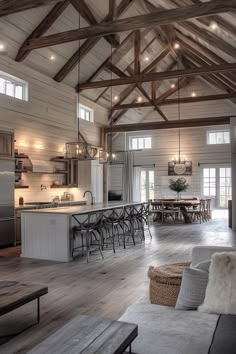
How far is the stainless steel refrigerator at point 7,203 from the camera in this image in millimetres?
7309

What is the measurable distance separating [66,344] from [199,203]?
10444 millimetres

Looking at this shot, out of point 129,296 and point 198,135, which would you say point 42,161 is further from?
point 198,135

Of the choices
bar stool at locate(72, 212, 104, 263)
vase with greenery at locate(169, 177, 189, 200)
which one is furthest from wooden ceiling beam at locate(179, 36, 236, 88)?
bar stool at locate(72, 212, 104, 263)

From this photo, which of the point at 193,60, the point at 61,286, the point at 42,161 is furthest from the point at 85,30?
the point at 193,60

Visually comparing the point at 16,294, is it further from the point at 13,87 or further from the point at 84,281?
the point at 13,87

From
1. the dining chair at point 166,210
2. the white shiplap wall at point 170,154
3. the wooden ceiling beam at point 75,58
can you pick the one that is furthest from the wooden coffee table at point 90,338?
the white shiplap wall at point 170,154

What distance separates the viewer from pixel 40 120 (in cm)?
954

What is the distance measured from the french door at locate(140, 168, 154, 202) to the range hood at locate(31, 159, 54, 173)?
5764 mm

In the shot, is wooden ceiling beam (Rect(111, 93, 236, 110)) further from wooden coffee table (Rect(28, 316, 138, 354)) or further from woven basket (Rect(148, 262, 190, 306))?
wooden coffee table (Rect(28, 316, 138, 354))

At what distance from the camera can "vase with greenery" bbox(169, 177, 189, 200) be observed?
12.9 m

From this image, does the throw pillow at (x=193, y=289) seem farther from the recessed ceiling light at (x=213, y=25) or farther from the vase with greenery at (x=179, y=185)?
the vase with greenery at (x=179, y=185)

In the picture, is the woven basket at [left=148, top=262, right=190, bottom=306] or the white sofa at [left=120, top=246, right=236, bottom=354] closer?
the white sofa at [left=120, top=246, right=236, bottom=354]

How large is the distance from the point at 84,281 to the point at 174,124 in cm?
905

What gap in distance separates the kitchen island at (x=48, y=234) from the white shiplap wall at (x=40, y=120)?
2322 mm
